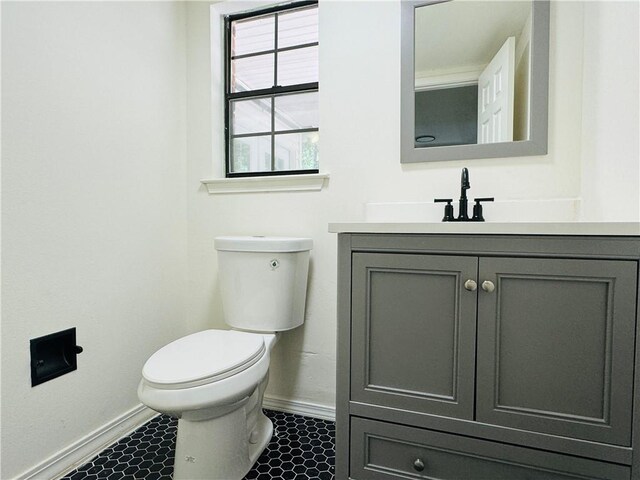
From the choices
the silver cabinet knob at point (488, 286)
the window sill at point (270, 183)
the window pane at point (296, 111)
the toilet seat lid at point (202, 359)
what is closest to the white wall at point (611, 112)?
the silver cabinet knob at point (488, 286)

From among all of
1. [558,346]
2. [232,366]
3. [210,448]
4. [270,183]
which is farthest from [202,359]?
[558,346]

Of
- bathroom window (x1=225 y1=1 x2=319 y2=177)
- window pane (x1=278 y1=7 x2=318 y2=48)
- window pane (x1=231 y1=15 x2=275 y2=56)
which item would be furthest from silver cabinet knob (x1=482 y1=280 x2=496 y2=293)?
window pane (x1=231 y1=15 x2=275 y2=56)

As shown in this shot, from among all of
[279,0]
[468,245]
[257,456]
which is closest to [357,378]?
[468,245]

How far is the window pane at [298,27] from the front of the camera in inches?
66.4

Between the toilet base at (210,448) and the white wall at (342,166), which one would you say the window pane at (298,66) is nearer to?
the white wall at (342,166)

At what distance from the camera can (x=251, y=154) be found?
181cm

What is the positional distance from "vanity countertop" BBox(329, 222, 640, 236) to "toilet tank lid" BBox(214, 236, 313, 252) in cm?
43

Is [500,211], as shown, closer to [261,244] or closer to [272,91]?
[261,244]

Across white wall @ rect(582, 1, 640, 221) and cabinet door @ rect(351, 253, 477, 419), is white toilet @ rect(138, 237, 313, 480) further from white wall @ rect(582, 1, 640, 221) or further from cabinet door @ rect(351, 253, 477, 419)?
white wall @ rect(582, 1, 640, 221)

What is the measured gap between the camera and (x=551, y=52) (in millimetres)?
1273

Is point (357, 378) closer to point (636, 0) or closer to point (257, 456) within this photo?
point (257, 456)

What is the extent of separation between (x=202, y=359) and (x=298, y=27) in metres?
1.57

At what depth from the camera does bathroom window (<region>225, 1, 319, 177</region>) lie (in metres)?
1.69

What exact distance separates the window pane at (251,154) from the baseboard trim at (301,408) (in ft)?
3.69
